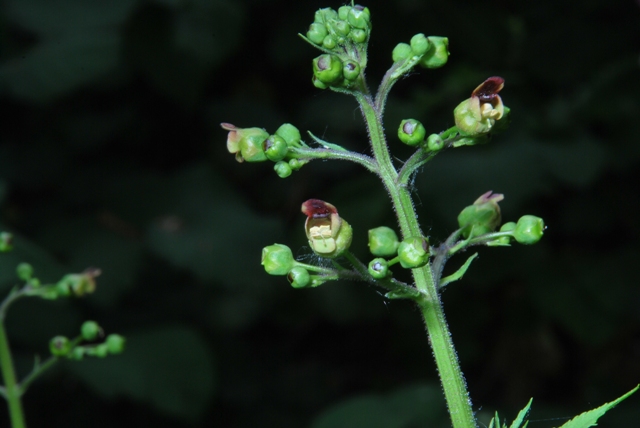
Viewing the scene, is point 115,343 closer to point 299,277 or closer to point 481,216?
point 299,277

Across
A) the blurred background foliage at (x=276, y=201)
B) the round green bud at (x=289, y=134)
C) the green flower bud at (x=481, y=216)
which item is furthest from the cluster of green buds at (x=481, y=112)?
the blurred background foliage at (x=276, y=201)

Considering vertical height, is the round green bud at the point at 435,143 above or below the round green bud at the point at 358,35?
below

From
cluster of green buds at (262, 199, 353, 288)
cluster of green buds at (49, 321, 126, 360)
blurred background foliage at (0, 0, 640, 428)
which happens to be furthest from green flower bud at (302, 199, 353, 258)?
blurred background foliage at (0, 0, 640, 428)

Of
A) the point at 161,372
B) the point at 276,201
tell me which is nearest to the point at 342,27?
the point at 161,372

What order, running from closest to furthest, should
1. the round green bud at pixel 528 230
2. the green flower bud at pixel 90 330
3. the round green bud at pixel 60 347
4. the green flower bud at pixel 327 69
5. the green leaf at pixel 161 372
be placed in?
1. the green flower bud at pixel 327 69
2. the round green bud at pixel 528 230
3. the round green bud at pixel 60 347
4. the green flower bud at pixel 90 330
5. the green leaf at pixel 161 372

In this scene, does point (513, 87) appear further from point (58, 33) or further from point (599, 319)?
point (58, 33)

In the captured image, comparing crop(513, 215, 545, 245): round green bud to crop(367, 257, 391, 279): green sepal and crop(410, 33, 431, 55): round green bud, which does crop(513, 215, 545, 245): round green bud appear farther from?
crop(410, 33, 431, 55): round green bud

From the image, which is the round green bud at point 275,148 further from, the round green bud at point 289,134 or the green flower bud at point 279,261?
the green flower bud at point 279,261
